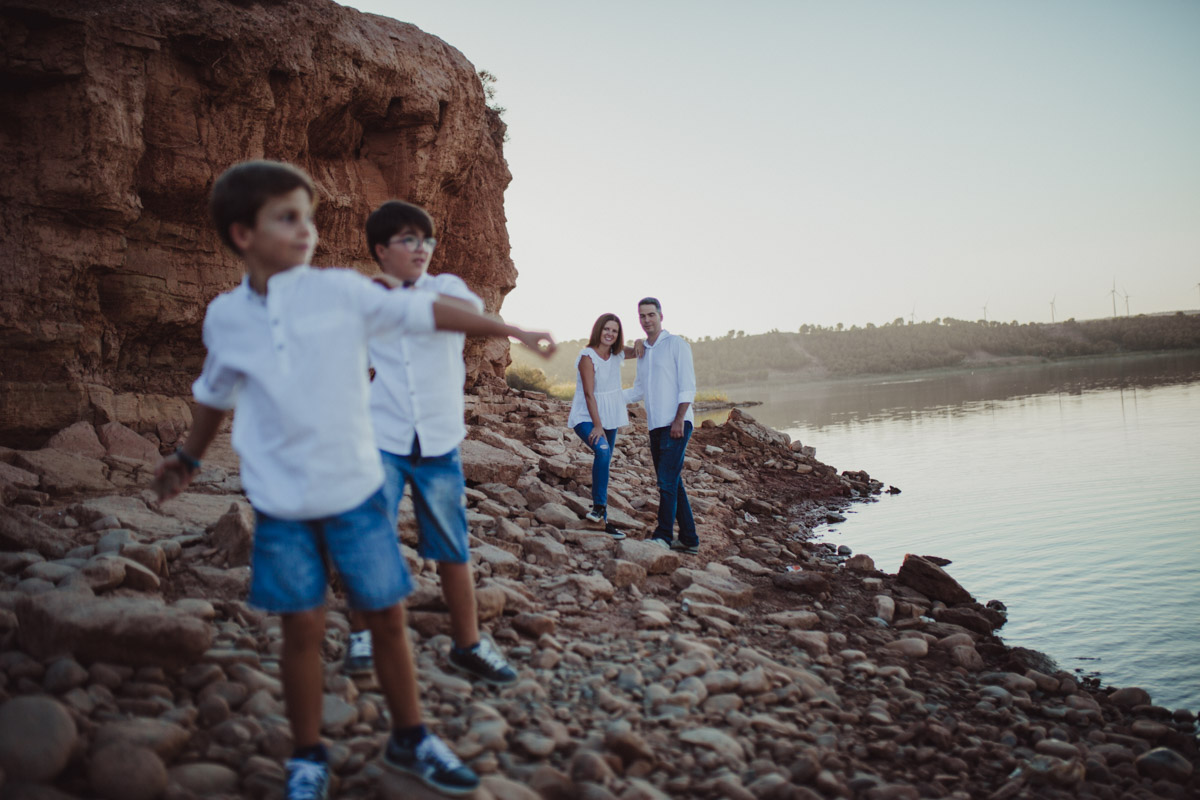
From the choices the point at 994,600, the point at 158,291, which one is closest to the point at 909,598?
the point at 994,600

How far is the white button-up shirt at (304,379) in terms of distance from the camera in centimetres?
218

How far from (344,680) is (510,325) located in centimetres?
160

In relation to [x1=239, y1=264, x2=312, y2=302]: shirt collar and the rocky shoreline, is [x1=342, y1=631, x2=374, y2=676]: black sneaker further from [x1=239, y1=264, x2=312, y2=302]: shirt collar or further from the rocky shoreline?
[x1=239, y1=264, x2=312, y2=302]: shirt collar

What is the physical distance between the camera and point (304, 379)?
2.19 metres

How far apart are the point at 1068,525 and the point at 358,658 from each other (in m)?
8.64

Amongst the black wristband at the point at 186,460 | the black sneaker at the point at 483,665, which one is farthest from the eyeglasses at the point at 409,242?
the black sneaker at the point at 483,665

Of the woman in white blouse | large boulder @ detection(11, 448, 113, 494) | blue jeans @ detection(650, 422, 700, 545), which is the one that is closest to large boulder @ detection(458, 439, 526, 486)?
the woman in white blouse

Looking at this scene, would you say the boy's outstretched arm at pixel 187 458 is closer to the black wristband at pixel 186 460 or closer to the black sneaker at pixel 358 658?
the black wristband at pixel 186 460

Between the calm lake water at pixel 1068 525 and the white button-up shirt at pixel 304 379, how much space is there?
16.4 feet

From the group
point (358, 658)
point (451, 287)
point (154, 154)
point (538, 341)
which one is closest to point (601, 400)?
point (451, 287)

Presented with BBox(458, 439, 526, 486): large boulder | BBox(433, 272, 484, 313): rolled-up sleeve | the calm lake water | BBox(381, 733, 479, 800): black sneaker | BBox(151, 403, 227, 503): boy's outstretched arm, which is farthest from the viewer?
BBox(458, 439, 526, 486): large boulder

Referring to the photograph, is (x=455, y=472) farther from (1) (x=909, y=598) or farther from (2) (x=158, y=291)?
(2) (x=158, y=291)

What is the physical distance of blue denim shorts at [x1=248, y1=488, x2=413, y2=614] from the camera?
2232mm

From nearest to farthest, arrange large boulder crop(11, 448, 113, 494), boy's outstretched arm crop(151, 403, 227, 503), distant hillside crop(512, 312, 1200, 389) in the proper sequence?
1. boy's outstretched arm crop(151, 403, 227, 503)
2. large boulder crop(11, 448, 113, 494)
3. distant hillside crop(512, 312, 1200, 389)
